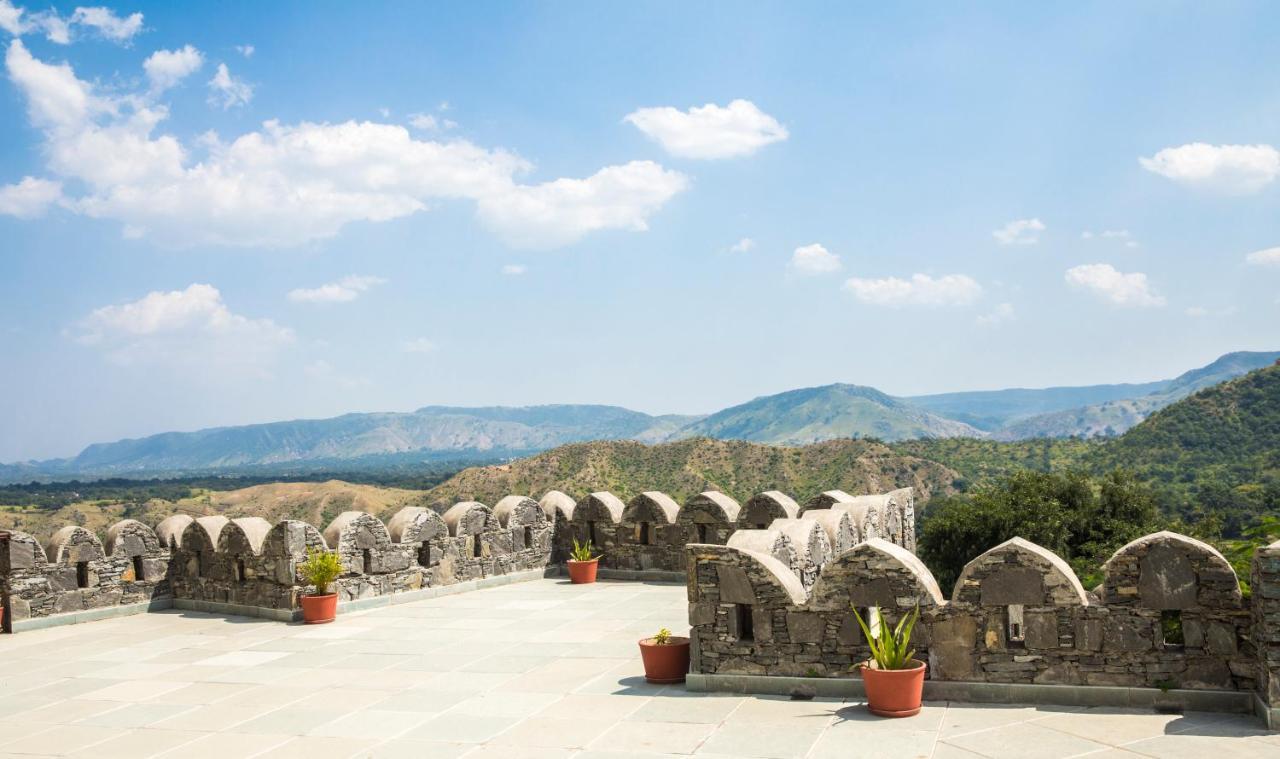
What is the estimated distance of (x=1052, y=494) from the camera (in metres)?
23.4

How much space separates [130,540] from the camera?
1752cm

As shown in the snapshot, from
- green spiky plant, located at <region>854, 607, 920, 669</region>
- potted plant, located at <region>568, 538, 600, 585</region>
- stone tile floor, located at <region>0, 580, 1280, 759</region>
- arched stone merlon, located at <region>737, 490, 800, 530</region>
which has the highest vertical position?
arched stone merlon, located at <region>737, 490, 800, 530</region>

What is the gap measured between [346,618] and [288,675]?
3.83 metres

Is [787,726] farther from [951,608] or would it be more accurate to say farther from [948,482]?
[948,482]

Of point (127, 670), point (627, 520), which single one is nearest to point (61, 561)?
point (127, 670)

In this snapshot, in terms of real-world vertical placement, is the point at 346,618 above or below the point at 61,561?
below

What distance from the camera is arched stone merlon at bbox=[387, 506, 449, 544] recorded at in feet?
57.4

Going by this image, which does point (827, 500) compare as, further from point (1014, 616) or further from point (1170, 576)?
point (1170, 576)

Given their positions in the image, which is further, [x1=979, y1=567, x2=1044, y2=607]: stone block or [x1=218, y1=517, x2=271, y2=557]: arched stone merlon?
[x1=218, y1=517, x2=271, y2=557]: arched stone merlon

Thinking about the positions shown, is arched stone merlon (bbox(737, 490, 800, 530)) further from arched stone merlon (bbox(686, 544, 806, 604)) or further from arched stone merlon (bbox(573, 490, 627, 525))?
arched stone merlon (bbox(686, 544, 806, 604))

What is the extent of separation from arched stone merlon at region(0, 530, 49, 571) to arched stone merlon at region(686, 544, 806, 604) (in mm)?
12266

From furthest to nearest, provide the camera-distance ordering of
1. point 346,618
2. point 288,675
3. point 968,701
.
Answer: point 346,618
point 288,675
point 968,701

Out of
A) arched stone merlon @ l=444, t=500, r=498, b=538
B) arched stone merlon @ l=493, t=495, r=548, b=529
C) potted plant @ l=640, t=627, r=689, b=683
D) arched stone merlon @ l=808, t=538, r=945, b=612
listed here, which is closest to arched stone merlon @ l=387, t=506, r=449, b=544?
arched stone merlon @ l=444, t=500, r=498, b=538

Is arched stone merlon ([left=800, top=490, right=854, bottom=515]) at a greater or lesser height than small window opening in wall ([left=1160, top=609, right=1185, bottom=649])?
greater
